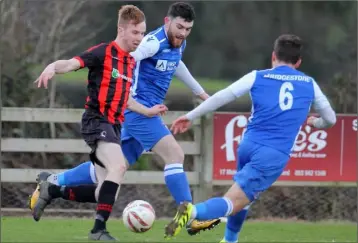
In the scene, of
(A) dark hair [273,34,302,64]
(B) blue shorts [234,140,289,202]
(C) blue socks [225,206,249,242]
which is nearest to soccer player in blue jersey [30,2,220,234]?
(C) blue socks [225,206,249,242]

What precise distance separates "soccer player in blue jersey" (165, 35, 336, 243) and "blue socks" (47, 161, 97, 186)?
1588mm

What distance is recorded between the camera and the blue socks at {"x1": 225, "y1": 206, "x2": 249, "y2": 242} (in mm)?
8484

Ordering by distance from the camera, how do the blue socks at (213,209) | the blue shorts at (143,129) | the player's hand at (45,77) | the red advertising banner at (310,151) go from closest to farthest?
the player's hand at (45,77), the blue socks at (213,209), the blue shorts at (143,129), the red advertising banner at (310,151)

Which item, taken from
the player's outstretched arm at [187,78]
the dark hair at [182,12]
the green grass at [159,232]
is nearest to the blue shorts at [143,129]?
the player's outstretched arm at [187,78]

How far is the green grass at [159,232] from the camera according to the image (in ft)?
31.2

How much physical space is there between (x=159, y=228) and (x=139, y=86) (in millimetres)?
2409

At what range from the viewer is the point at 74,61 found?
7.82 meters

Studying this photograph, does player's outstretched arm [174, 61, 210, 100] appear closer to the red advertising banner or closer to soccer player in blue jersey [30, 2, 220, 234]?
soccer player in blue jersey [30, 2, 220, 234]

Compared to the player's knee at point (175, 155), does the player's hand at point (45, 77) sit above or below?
above

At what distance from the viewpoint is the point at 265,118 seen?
25.5ft

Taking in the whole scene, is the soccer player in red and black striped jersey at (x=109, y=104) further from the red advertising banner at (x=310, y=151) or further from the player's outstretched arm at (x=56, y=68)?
the red advertising banner at (x=310, y=151)

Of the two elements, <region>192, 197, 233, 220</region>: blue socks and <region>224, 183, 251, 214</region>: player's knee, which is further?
<region>224, 183, 251, 214</region>: player's knee

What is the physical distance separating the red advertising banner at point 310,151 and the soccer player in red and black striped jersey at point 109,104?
4.26 m

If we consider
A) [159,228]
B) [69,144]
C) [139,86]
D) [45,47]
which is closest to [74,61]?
[139,86]
